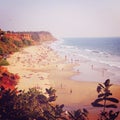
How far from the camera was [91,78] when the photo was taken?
176ft

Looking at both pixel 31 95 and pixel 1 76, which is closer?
pixel 31 95

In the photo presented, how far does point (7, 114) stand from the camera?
23609mm

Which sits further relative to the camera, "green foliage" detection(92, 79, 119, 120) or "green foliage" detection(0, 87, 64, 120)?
"green foliage" detection(0, 87, 64, 120)

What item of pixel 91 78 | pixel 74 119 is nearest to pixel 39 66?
pixel 91 78

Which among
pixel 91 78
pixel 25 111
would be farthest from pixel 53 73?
pixel 25 111

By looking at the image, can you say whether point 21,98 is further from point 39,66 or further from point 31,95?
point 39,66

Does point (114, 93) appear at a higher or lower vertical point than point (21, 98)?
lower

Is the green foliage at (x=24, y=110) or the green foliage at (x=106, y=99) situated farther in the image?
the green foliage at (x=24, y=110)

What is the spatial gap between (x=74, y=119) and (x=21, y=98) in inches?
266

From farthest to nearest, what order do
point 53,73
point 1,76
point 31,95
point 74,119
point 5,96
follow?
point 53,73
point 1,76
point 31,95
point 5,96
point 74,119

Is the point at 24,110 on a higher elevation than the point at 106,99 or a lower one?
lower

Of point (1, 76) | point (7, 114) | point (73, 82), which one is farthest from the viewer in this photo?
point (73, 82)

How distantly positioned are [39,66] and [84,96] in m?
30.5

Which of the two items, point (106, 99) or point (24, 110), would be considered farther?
point (106, 99)
